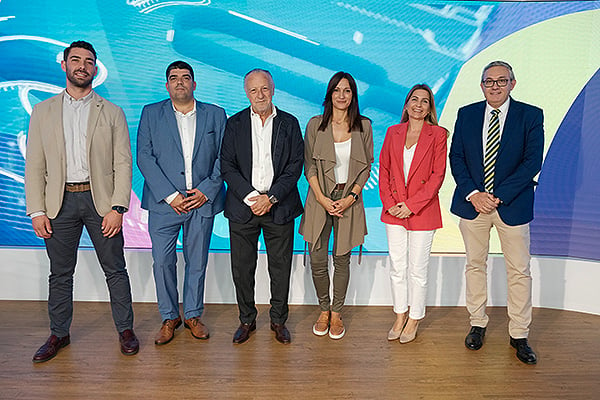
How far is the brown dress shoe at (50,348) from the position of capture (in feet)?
9.27

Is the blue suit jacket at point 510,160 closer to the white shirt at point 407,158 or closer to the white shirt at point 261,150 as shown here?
the white shirt at point 407,158

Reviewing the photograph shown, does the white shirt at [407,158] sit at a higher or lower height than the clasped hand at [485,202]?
higher

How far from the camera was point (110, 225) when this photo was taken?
9.30ft

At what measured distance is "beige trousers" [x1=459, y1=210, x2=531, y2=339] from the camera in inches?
115

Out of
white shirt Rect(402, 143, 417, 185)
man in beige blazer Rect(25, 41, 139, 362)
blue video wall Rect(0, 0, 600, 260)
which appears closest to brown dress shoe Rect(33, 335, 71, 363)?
man in beige blazer Rect(25, 41, 139, 362)

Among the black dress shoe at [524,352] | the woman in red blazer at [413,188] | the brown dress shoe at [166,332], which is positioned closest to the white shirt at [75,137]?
the brown dress shoe at [166,332]

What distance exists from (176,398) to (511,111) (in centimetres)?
251

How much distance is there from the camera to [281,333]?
313 centimetres

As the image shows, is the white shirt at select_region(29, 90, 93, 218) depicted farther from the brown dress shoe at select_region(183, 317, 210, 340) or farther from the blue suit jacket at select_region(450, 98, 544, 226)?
the blue suit jacket at select_region(450, 98, 544, 226)

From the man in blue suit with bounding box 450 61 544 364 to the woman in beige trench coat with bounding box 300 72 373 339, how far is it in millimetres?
622

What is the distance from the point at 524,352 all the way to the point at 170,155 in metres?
2.52

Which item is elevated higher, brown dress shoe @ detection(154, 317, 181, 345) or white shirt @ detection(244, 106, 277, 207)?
white shirt @ detection(244, 106, 277, 207)

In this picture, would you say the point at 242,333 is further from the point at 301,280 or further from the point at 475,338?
the point at 475,338

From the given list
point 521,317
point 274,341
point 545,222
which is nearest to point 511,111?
point 521,317
